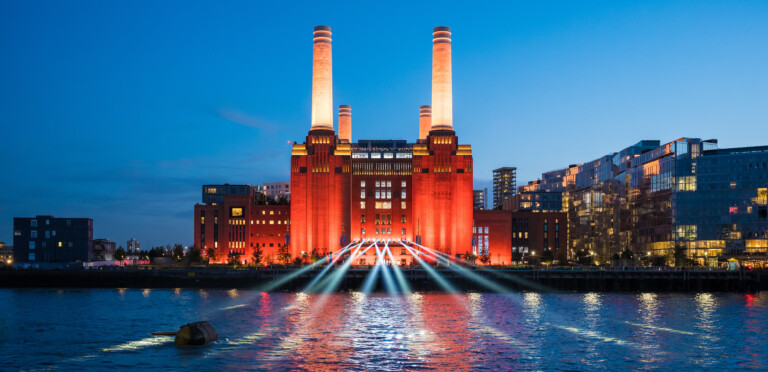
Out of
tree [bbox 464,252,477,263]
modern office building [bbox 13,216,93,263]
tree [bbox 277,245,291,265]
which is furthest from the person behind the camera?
tree [bbox 277,245,291,265]

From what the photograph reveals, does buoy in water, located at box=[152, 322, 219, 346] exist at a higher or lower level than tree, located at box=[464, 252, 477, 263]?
lower

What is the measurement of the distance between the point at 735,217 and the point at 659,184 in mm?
19429

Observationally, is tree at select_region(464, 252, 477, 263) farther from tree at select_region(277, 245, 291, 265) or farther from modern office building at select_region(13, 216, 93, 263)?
modern office building at select_region(13, 216, 93, 263)

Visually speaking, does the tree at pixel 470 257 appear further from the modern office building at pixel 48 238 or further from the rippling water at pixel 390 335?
the modern office building at pixel 48 238

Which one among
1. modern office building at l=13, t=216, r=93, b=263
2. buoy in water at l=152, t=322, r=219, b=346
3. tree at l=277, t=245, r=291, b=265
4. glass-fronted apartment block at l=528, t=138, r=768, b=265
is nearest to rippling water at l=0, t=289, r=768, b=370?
buoy in water at l=152, t=322, r=219, b=346

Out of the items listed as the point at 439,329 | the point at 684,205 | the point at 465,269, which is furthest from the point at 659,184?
the point at 439,329

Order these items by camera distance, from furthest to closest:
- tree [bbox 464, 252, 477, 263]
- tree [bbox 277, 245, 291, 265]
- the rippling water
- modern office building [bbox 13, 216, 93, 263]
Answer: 1. tree [bbox 277, 245, 291, 265]
2. tree [bbox 464, 252, 477, 263]
3. modern office building [bbox 13, 216, 93, 263]
4. the rippling water

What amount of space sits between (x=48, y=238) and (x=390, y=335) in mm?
144660

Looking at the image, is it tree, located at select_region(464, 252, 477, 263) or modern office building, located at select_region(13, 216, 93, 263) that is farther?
tree, located at select_region(464, 252, 477, 263)

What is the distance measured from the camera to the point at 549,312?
90062mm

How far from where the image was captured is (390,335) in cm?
6425

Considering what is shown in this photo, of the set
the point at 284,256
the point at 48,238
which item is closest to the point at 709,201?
the point at 284,256

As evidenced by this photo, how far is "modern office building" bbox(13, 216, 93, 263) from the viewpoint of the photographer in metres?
186

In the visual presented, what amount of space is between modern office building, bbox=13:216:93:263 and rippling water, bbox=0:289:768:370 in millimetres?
81852
